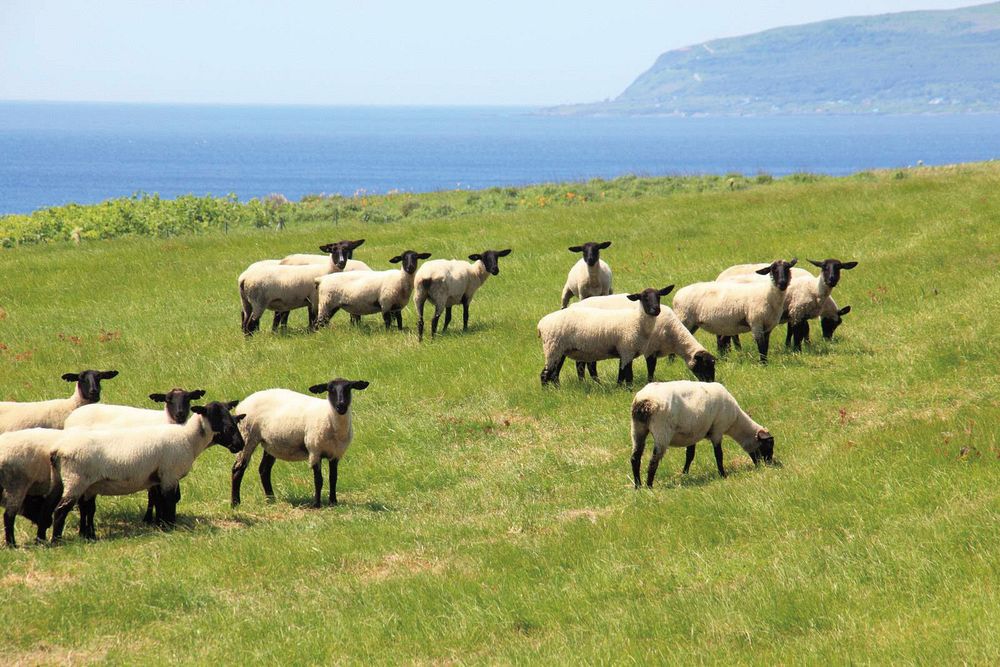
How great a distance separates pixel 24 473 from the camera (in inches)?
509

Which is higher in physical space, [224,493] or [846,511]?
[846,511]

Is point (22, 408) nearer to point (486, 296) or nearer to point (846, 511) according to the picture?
point (846, 511)

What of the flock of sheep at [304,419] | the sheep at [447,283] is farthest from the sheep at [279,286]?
the flock of sheep at [304,419]

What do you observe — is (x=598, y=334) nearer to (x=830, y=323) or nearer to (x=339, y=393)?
(x=830, y=323)

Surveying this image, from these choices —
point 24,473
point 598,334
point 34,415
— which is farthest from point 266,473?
point 598,334

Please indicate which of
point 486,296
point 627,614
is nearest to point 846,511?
point 627,614

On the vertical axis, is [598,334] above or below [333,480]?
above

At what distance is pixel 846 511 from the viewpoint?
12.1m

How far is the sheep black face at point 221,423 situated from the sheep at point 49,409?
2.20 metres

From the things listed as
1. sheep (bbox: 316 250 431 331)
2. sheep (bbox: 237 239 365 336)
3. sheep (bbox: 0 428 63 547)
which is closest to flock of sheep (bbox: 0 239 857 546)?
sheep (bbox: 0 428 63 547)

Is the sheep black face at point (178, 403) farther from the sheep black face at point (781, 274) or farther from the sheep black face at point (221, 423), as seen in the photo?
the sheep black face at point (781, 274)

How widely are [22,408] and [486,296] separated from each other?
14.9 meters

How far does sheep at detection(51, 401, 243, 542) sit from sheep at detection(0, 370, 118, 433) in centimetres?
156

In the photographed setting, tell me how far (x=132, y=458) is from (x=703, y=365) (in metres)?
9.44
